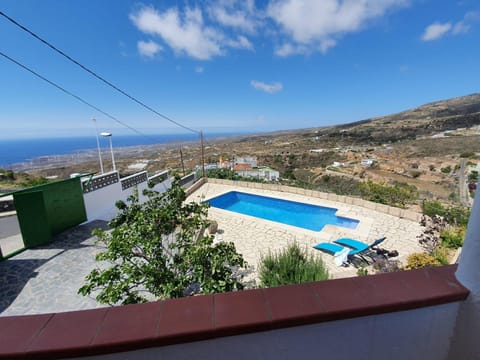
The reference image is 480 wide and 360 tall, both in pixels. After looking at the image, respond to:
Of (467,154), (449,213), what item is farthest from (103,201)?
(467,154)

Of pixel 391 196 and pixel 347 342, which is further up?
pixel 347 342

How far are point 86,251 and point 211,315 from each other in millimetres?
6187

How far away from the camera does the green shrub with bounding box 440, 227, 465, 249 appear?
5812 mm

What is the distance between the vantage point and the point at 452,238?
19.5 feet

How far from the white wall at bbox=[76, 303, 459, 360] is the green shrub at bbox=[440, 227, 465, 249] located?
6699mm

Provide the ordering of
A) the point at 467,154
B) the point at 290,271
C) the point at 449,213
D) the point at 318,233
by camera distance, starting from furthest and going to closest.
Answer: the point at 467,154, the point at 449,213, the point at 318,233, the point at 290,271

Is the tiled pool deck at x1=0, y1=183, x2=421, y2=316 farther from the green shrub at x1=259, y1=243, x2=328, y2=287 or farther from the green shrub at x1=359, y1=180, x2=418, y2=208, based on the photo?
the green shrub at x1=259, y1=243, x2=328, y2=287

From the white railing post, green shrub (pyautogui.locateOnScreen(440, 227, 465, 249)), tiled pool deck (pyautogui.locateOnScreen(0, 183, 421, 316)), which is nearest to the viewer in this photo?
the white railing post

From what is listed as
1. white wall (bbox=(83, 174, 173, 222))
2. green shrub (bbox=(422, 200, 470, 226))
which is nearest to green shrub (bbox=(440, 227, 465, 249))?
green shrub (bbox=(422, 200, 470, 226))

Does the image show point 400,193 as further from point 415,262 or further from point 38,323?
point 38,323

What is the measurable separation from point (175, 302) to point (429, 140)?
1496 inches

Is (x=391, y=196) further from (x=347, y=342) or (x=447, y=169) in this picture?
(x=447, y=169)

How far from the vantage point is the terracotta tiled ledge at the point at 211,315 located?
2.43ft

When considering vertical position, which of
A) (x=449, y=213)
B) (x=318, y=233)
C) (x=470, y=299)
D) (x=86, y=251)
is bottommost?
(x=318, y=233)
